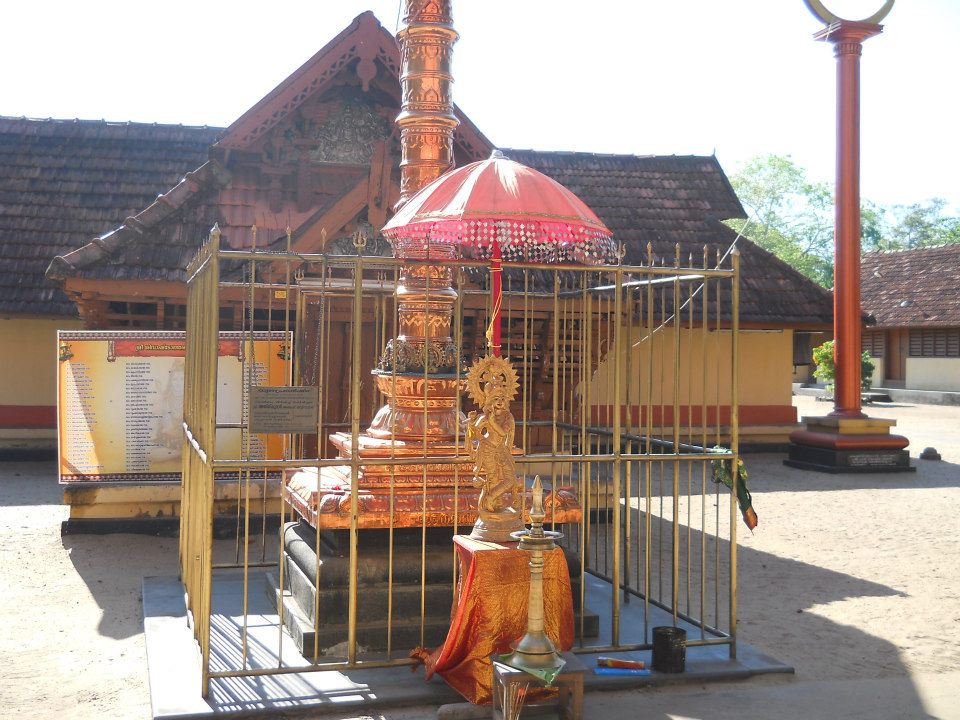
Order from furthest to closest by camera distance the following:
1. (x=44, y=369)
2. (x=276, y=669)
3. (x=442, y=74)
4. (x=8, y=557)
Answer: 1. (x=44, y=369)
2. (x=8, y=557)
3. (x=442, y=74)
4. (x=276, y=669)

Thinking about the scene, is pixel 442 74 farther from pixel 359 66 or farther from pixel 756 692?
pixel 359 66

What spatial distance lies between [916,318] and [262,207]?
909 inches

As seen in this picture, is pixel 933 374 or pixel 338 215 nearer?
pixel 338 215

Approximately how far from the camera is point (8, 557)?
7.67 m

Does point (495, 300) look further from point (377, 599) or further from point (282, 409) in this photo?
point (377, 599)

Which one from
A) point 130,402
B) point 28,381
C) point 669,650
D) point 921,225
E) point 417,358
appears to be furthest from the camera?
point 921,225

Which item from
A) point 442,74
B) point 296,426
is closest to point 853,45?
point 442,74

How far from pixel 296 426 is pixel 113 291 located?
21.4 feet

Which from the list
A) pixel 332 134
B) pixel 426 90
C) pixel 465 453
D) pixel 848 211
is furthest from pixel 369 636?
pixel 848 211

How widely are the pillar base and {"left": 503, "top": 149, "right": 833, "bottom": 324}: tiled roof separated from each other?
1891mm

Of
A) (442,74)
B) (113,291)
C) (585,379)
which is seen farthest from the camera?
(113,291)

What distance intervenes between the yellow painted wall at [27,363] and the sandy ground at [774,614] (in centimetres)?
240

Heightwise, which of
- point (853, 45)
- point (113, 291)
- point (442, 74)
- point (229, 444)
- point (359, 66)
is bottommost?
point (229, 444)

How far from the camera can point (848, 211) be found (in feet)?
46.7
